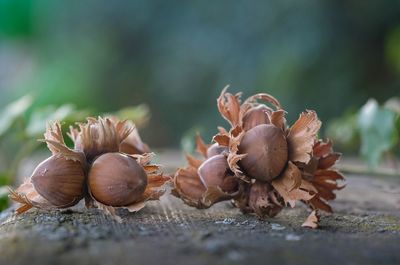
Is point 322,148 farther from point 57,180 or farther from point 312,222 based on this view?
point 57,180

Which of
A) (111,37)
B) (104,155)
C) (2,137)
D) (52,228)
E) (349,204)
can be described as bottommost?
(349,204)

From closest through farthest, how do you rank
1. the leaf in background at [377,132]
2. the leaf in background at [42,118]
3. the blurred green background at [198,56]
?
the leaf in background at [377,132] < the leaf in background at [42,118] < the blurred green background at [198,56]

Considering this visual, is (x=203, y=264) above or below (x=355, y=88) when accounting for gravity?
below

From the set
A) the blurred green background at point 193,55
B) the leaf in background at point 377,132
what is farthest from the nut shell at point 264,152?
the blurred green background at point 193,55

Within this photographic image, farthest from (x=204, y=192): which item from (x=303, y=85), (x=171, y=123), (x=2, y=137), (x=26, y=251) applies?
(x=171, y=123)

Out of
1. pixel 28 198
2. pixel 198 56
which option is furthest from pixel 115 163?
pixel 198 56

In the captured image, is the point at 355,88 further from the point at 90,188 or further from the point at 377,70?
the point at 90,188

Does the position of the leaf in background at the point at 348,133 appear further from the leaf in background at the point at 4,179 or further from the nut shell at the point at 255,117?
the leaf in background at the point at 4,179
